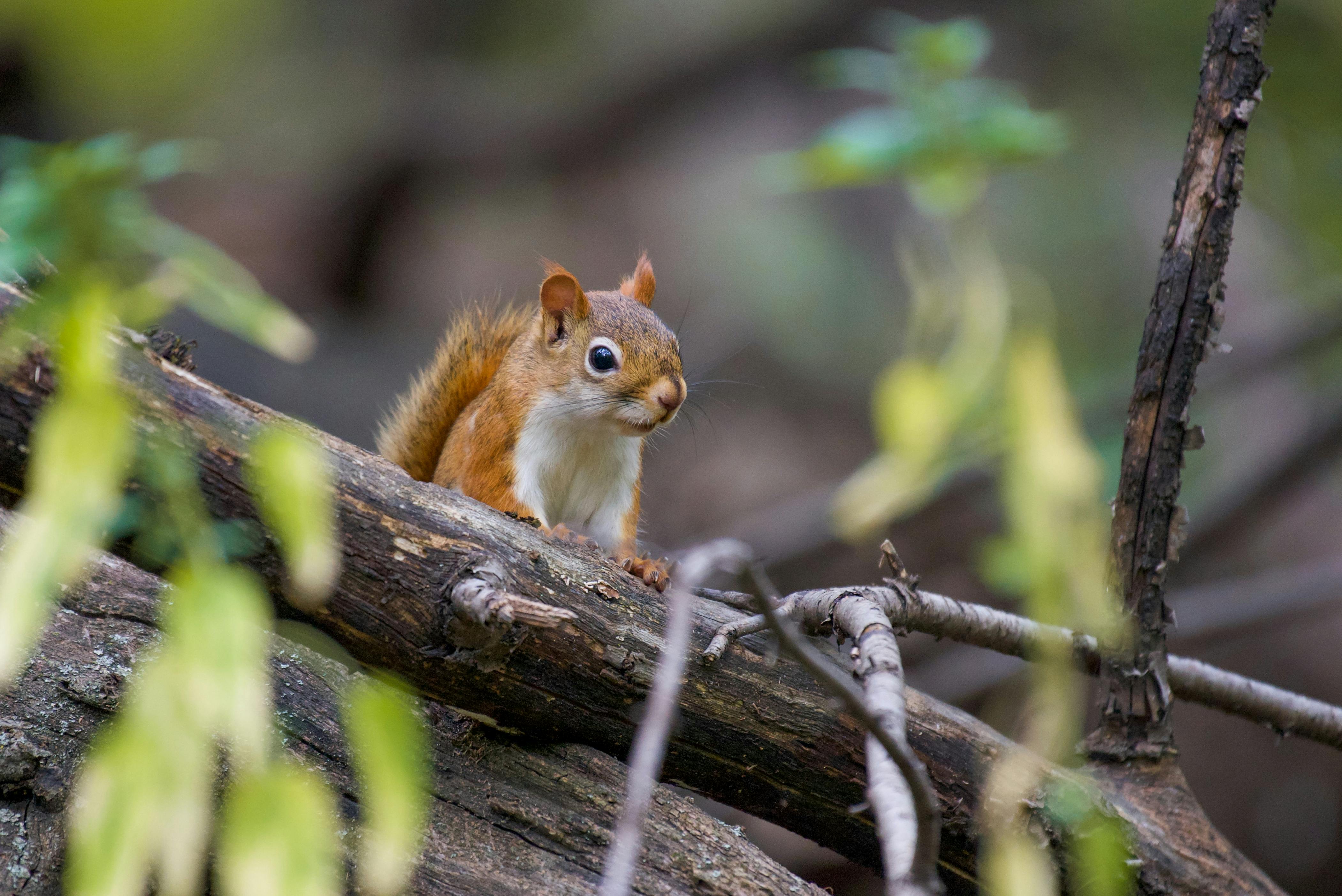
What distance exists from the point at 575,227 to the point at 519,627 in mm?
4226

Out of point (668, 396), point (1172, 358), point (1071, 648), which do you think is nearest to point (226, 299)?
point (1071, 648)

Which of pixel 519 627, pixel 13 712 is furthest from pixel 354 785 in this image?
pixel 13 712

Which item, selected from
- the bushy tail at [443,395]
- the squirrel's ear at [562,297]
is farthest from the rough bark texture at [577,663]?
the bushy tail at [443,395]

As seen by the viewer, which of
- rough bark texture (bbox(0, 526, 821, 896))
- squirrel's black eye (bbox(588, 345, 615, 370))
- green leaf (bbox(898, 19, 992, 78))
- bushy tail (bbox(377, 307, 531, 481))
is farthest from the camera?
bushy tail (bbox(377, 307, 531, 481))

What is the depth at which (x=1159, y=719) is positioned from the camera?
182cm

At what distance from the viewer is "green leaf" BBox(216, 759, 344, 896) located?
43 centimetres

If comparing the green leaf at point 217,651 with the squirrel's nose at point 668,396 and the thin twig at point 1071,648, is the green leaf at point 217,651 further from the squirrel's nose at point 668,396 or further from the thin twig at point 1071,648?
the squirrel's nose at point 668,396

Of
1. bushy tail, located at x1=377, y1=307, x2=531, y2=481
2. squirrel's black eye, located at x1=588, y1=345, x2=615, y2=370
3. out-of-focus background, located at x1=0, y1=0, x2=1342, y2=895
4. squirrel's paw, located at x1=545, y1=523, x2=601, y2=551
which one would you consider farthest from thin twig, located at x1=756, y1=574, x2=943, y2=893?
out-of-focus background, located at x1=0, y1=0, x2=1342, y2=895

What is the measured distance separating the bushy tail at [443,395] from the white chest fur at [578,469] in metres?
0.30

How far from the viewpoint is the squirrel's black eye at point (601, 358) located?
234 cm

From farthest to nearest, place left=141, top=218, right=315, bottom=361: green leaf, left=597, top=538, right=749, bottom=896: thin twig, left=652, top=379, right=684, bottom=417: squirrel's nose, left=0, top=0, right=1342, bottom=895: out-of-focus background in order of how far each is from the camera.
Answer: left=0, top=0, right=1342, bottom=895: out-of-focus background
left=652, top=379, right=684, bottom=417: squirrel's nose
left=141, top=218, right=315, bottom=361: green leaf
left=597, top=538, right=749, bottom=896: thin twig

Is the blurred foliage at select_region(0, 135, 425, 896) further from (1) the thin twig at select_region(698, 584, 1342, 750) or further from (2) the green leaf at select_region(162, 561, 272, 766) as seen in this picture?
(1) the thin twig at select_region(698, 584, 1342, 750)

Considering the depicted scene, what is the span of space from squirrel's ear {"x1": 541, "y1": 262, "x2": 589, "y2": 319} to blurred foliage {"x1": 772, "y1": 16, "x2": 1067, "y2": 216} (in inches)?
23.2

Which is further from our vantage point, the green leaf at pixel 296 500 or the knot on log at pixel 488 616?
the knot on log at pixel 488 616
